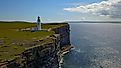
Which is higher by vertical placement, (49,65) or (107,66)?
(49,65)

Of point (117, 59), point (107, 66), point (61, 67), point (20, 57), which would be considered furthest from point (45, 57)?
point (117, 59)

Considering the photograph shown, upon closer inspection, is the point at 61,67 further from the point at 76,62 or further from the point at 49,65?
the point at 49,65

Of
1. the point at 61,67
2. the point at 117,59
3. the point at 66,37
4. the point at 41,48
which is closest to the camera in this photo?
the point at 41,48

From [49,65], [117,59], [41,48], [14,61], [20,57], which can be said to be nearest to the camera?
[14,61]

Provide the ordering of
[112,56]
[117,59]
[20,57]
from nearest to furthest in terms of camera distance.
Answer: [20,57], [117,59], [112,56]

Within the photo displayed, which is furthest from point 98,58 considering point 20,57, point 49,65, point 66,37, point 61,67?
point 20,57

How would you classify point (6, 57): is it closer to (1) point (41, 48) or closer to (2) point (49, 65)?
→ (1) point (41, 48)

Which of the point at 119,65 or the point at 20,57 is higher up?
Result: the point at 20,57

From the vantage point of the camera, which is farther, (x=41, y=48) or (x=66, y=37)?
(x=66, y=37)

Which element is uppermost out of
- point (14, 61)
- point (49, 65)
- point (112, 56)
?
point (14, 61)
